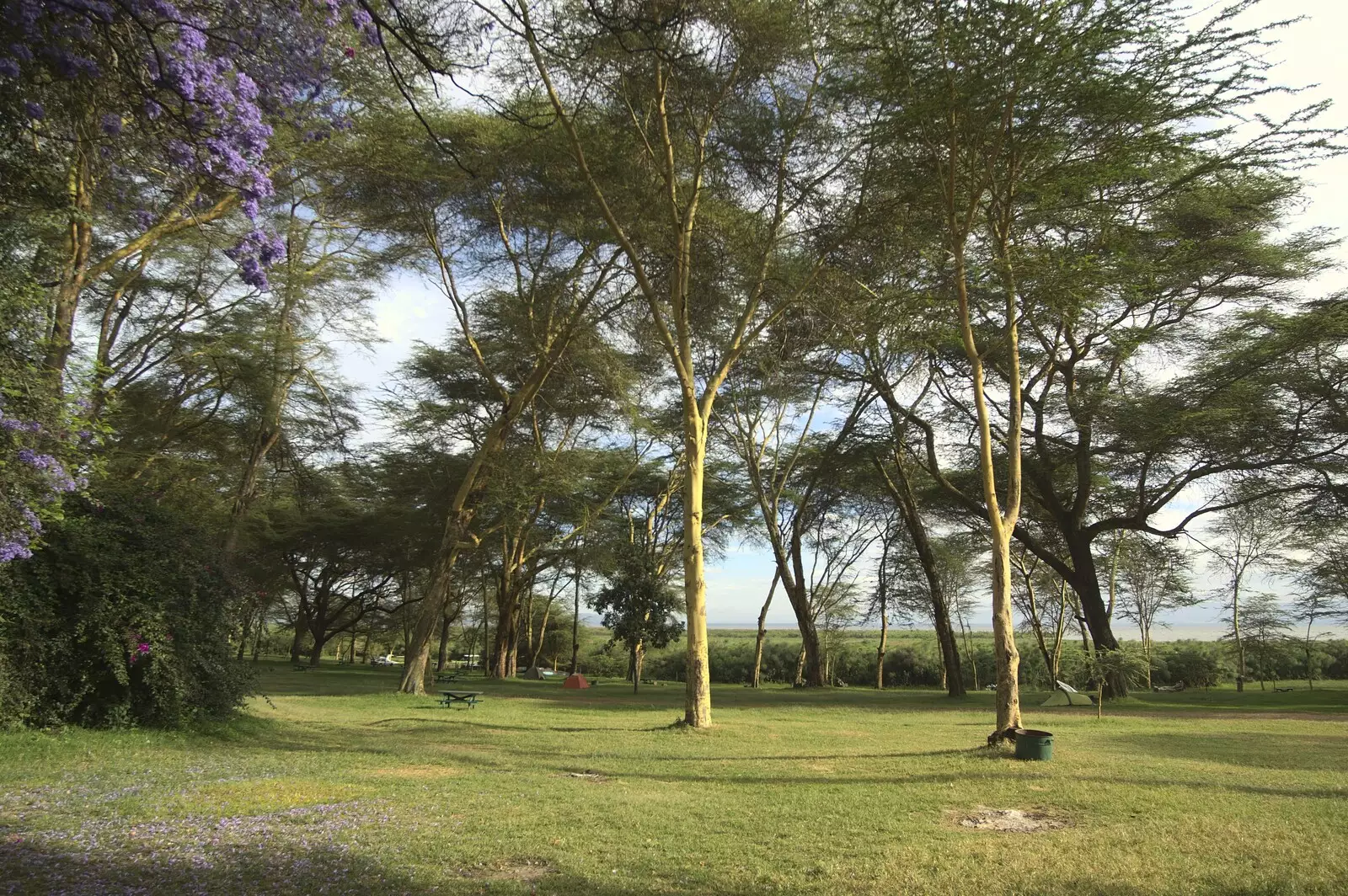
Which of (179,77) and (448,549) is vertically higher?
(179,77)

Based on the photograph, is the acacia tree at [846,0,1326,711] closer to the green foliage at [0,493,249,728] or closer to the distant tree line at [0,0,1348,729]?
the distant tree line at [0,0,1348,729]

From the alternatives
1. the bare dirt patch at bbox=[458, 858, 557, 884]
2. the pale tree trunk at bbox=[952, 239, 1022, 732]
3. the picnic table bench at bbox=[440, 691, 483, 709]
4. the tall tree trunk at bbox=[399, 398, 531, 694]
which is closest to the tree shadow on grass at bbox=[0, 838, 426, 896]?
the bare dirt patch at bbox=[458, 858, 557, 884]

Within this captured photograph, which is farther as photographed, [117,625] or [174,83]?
[117,625]

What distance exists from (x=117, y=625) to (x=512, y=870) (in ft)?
20.5

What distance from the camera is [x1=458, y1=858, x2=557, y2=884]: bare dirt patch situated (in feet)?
13.7

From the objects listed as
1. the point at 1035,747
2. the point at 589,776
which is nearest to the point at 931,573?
the point at 1035,747

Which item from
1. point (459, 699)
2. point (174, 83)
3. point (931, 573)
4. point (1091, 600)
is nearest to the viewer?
point (174, 83)

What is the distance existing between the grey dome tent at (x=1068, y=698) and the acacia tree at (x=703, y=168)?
8744mm

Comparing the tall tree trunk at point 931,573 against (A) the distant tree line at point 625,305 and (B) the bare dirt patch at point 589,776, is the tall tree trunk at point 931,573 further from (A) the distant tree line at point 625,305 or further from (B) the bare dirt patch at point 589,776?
(B) the bare dirt patch at point 589,776

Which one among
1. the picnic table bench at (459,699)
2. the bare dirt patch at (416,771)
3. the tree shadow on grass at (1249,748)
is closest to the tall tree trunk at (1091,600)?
the tree shadow on grass at (1249,748)

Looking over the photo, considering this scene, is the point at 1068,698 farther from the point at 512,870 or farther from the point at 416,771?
the point at 512,870

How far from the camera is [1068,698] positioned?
673 inches

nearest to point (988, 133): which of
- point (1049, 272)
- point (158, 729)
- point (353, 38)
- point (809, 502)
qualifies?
point (1049, 272)

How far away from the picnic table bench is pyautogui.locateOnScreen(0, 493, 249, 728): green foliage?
5.15 metres
